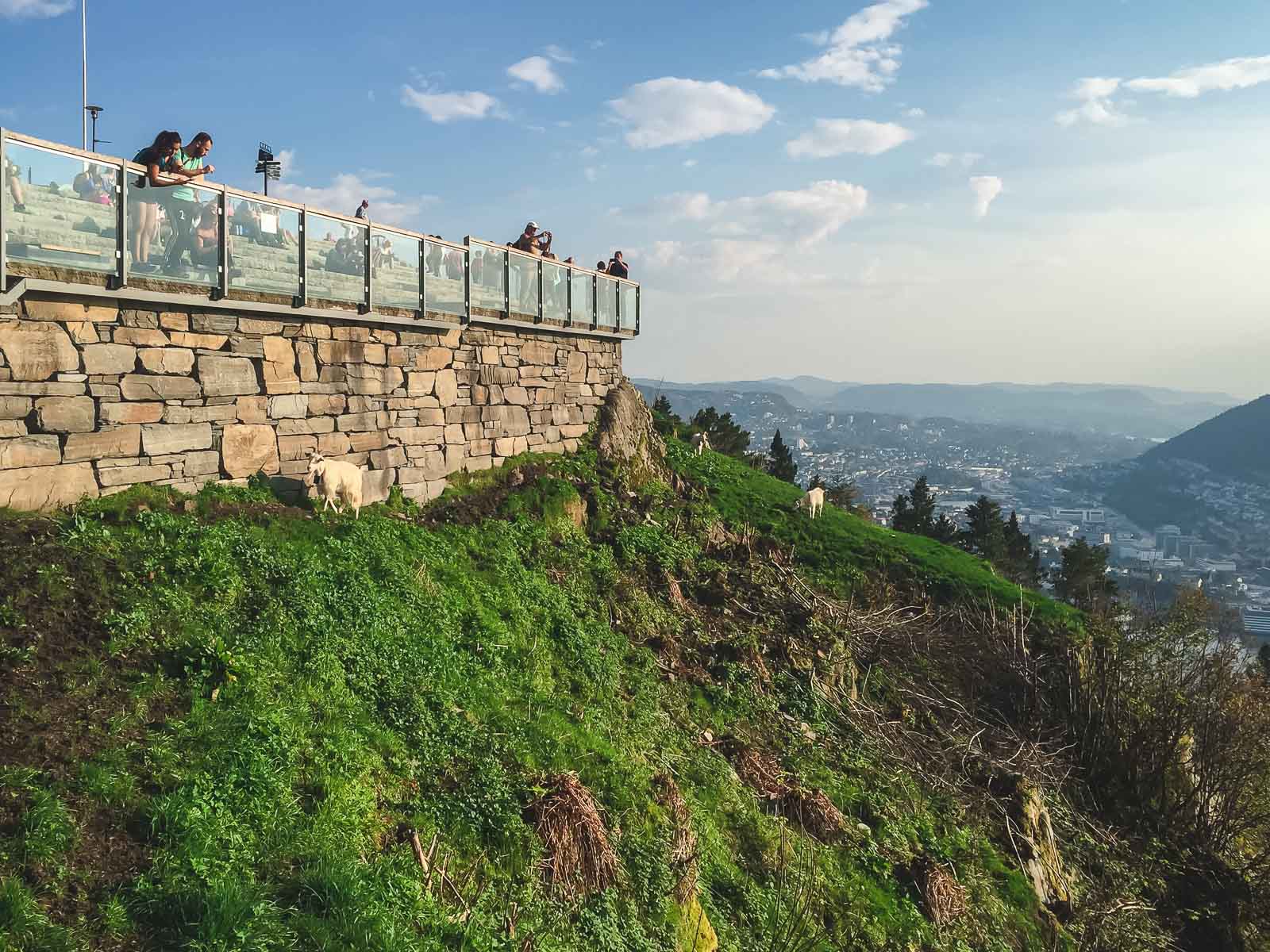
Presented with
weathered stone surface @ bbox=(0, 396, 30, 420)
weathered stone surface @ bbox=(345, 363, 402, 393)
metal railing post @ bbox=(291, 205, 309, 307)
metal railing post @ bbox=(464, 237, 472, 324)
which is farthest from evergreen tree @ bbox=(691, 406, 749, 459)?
weathered stone surface @ bbox=(0, 396, 30, 420)

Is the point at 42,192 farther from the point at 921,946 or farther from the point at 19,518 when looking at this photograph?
the point at 921,946

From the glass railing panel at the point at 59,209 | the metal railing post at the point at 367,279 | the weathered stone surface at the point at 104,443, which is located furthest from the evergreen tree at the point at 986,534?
the glass railing panel at the point at 59,209

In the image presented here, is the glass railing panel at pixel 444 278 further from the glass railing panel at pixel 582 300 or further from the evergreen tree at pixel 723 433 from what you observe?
the evergreen tree at pixel 723 433

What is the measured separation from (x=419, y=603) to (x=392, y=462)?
138 inches

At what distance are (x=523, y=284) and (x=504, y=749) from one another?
10.1 meters

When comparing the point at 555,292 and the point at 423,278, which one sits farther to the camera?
the point at 555,292

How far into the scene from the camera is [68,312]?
28.0 ft

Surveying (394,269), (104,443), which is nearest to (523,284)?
(394,269)

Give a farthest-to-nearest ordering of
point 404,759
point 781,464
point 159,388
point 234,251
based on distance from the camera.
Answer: point 781,464
point 234,251
point 159,388
point 404,759

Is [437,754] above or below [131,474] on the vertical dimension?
below

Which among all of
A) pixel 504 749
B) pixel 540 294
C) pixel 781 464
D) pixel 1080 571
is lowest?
pixel 1080 571

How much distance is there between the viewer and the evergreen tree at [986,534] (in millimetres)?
32781

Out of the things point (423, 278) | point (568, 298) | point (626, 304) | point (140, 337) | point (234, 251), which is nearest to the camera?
point (140, 337)

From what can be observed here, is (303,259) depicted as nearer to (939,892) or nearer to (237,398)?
(237,398)
